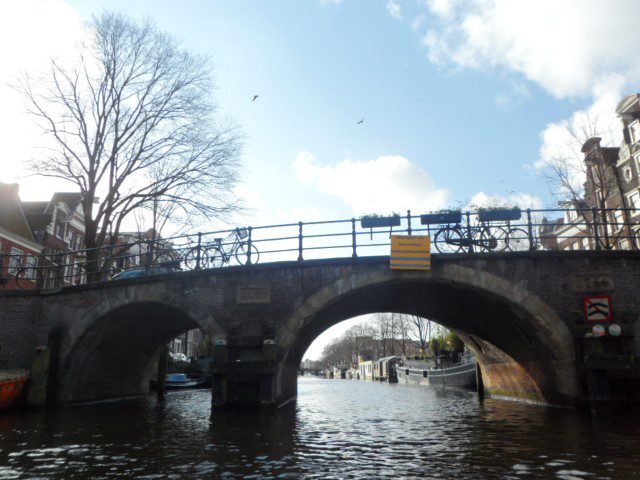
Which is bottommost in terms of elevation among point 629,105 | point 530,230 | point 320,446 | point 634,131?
point 320,446

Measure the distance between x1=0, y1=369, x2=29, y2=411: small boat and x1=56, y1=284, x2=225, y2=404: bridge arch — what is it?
1108mm

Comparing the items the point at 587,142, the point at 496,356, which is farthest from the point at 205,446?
the point at 587,142

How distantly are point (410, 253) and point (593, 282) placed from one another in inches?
197

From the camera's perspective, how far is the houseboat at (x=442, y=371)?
100 feet

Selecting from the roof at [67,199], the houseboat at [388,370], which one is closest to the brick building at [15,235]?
the roof at [67,199]

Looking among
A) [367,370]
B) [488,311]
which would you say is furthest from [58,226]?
[367,370]

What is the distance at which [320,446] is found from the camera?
856 cm

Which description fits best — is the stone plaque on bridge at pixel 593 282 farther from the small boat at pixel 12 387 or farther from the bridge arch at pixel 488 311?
the small boat at pixel 12 387

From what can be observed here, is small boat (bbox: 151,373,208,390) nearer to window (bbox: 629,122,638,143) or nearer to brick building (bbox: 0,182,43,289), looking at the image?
brick building (bbox: 0,182,43,289)

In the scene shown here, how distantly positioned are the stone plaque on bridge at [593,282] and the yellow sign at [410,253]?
4.05m

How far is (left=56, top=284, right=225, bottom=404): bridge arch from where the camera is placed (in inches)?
613

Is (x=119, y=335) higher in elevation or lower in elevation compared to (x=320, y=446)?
higher

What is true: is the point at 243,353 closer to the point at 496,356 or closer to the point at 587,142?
the point at 496,356

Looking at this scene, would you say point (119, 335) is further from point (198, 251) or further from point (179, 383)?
point (179, 383)
